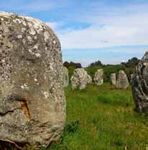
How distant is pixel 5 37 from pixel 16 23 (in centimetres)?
35

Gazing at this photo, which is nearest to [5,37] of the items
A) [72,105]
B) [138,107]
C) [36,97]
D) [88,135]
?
[36,97]

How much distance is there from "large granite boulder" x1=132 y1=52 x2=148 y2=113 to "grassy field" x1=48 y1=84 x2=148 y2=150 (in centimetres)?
32

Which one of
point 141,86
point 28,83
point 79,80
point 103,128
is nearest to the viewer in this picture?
point 28,83

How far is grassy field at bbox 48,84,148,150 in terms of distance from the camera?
11.8 metres

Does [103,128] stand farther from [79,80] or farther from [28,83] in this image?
[79,80]

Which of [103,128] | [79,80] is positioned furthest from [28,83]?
[79,80]

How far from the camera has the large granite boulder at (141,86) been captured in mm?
17406

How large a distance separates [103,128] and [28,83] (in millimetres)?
4081

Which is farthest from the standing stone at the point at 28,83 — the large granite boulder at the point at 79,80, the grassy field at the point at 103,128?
the large granite boulder at the point at 79,80

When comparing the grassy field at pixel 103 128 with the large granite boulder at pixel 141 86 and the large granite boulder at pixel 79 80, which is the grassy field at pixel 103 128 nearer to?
the large granite boulder at pixel 141 86

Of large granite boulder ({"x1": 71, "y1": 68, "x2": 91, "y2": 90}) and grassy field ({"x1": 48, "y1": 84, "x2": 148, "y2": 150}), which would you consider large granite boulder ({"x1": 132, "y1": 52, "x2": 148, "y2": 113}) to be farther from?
large granite boulder ({"x1": 71, "y1": 68, "x2": 91, "y2": 90})

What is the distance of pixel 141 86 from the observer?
17.7 meters

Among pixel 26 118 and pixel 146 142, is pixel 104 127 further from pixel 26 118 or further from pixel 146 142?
pixel 26 118

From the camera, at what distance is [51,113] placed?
10742 millimetres
